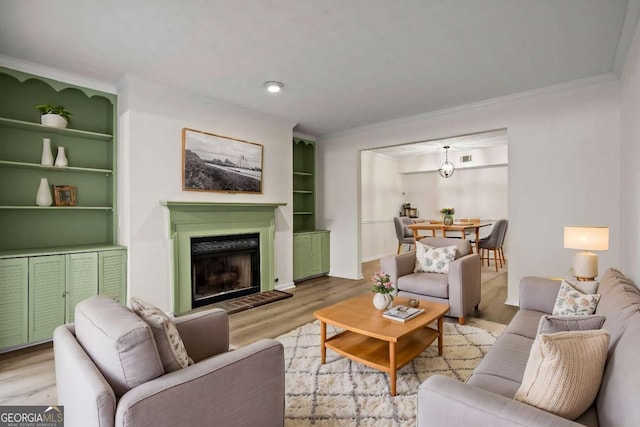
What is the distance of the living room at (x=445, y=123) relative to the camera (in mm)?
2604

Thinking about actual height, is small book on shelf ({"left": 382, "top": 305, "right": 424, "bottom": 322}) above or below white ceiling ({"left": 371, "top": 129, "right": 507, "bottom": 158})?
below

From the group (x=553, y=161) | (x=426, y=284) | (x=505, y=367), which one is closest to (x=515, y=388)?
(x=505, y=367)

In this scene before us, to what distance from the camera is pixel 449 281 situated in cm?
342

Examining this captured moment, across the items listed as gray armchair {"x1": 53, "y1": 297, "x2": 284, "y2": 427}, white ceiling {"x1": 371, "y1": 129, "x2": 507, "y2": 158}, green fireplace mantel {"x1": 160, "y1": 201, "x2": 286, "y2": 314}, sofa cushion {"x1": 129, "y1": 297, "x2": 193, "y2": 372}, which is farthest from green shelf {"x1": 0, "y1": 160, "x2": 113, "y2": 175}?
white ceiling {"x1": 371, "y1": 129, "x2": 507, "y2": 158}

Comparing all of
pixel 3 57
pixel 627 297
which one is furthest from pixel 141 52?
pixel 627 297

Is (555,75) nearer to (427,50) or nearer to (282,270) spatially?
(427,50)

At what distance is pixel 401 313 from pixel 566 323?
3.67ft

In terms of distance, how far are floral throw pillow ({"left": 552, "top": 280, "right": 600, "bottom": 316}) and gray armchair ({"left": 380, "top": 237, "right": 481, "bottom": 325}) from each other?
119 centimetres

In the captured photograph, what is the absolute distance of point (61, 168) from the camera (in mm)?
3270

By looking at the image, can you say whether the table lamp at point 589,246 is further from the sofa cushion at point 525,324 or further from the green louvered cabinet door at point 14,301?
the green louvered cabinet door at point 14,301

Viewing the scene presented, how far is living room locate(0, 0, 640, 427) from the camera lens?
2.60m

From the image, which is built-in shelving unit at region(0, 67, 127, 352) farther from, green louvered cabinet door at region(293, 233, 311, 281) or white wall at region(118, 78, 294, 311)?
green louvered cabinet door at region(293, 233, 311, 281)

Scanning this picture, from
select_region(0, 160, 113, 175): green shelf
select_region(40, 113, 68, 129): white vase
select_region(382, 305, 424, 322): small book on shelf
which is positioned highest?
select_region(40, 113, 68, 129): white vase

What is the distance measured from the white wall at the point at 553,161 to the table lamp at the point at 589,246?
3.02 ft
